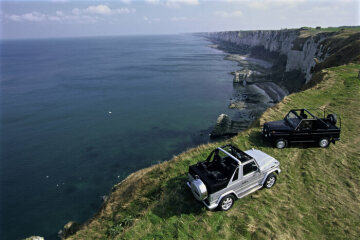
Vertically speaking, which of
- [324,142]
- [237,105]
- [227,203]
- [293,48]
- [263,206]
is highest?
[293,48]

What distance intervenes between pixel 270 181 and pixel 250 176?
5.41ft

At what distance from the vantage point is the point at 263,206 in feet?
31.3

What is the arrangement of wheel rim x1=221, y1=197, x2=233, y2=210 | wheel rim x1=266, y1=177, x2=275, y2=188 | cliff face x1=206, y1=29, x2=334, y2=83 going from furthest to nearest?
cliff face x1=206, y1=29, x2=334, y2=83 < wheel rim x1=266, y1=177, x2=275, y2=188 < wheel rim x1=221, y1=197, x2=233, y2=210

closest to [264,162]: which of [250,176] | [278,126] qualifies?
[250,176]

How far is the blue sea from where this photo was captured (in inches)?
997

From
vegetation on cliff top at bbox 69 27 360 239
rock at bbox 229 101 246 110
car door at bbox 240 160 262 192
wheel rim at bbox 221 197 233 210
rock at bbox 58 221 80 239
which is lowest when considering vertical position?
rock at bbox 229 101 246 110

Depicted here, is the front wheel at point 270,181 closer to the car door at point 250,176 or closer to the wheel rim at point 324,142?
the car door at point 250,176

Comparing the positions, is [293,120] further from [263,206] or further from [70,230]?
[70,230]

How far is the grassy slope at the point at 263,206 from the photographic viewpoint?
336 inches

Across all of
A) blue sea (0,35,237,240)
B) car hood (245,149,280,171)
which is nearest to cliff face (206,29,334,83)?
blue sea (0,35,237,240)

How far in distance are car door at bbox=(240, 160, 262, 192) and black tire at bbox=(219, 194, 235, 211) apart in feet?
2.38

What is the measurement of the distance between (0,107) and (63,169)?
40.5 m

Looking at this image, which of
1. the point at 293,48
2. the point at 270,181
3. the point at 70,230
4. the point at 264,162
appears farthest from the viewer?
the point at 293,48

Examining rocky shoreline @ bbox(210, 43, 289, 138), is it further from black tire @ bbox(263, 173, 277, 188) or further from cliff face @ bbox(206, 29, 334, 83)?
black tire @ bbox(263, 173, 277, 188)
